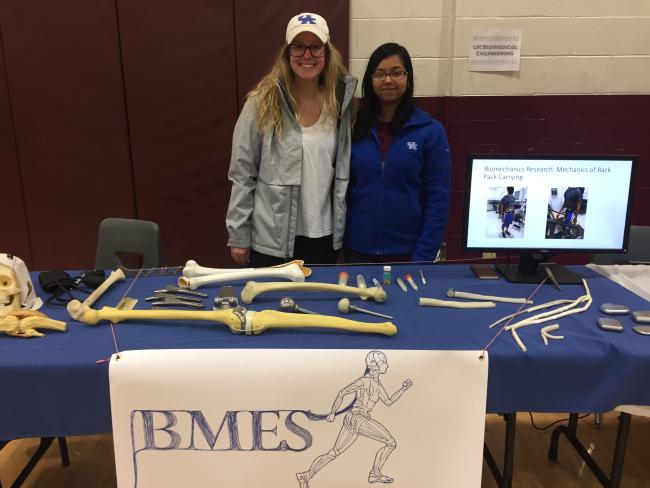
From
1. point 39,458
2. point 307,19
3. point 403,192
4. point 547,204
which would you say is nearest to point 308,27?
point 307,19

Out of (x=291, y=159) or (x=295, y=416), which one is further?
(x=291, y=159)

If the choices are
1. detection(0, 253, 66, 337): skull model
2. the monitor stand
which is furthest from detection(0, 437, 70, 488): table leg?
the monitor stand

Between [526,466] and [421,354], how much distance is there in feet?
3.55

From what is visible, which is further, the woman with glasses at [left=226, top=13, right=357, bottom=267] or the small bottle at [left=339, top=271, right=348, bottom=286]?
the woman with glasses at [left=226, top=13, right=357, bottom=267]

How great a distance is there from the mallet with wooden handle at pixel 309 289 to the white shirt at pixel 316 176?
517 millimetres

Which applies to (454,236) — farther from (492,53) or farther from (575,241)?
(575,241)

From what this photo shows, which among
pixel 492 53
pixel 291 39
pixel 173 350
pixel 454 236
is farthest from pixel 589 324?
pixel 492 53

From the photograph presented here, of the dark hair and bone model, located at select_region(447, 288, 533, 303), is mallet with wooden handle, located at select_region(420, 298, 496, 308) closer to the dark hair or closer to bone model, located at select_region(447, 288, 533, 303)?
bone model, located at select_region(447, 288, 533, 303)

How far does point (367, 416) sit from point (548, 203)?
0.92m

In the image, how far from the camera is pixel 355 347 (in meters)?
1.23

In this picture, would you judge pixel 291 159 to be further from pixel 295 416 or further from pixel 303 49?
pixel 295 416

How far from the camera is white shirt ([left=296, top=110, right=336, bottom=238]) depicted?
1.95m

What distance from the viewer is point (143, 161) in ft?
9.68

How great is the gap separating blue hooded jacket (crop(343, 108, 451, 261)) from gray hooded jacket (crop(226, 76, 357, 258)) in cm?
7
